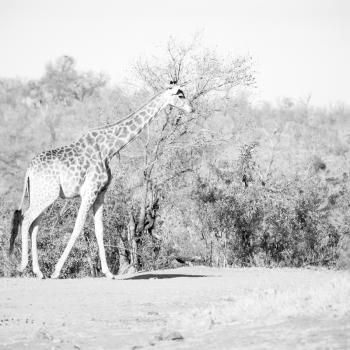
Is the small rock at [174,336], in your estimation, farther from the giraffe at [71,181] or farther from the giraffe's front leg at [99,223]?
the giraffe's front leg at [99,223]

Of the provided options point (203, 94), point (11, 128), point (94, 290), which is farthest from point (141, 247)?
point (11, 128)

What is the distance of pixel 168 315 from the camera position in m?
9.98

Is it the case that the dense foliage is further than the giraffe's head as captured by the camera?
Yes

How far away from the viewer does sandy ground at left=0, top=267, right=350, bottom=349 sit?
7832 millimetres

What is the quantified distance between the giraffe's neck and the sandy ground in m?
Result: 2.41

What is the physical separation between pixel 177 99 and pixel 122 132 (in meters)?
1.13

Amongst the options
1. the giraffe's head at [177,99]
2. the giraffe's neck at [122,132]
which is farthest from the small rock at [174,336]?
the giraffe's head at [177,99]

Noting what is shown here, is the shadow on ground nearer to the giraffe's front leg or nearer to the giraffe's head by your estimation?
the giraffe's front leg

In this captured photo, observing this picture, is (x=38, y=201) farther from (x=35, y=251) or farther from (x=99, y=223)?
(x=99, y=223)

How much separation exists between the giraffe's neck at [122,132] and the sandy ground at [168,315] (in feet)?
7.91

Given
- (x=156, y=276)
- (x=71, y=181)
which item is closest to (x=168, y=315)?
(x=71, y=181)

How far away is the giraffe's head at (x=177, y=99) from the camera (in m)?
14.5

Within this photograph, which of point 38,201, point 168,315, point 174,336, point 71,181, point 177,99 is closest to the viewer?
point 174,336

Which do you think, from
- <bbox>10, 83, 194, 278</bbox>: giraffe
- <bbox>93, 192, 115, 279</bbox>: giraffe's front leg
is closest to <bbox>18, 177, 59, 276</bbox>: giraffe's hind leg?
<bbox>10, 83, 194, 278</bbox>: giraffe
